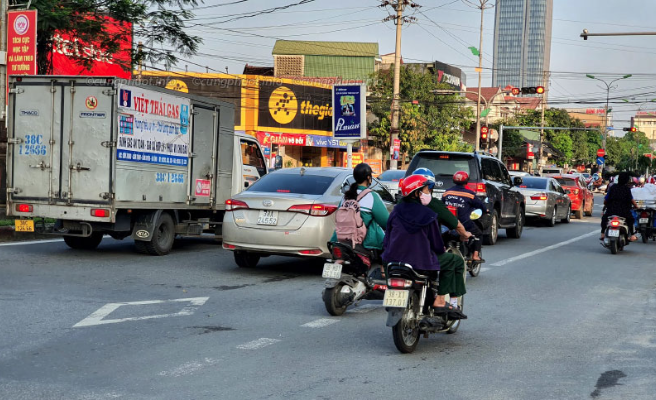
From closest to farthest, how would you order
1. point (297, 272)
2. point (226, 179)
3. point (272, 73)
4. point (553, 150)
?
1. point (297, 272)
2. point (226, 179)
3. point (272, 73)
4. point (553, 150)

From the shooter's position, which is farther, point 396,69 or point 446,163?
point 396,69

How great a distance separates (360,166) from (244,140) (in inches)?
303

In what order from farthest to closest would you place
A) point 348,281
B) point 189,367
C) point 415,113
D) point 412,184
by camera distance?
point 415,113
point 348,281
point 412,184
point 189,367

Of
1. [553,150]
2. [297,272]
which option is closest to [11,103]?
[297,272]

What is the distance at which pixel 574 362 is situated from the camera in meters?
6.70

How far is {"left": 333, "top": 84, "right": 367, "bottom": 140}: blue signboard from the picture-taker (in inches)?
949

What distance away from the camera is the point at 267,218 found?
1129 centimetres

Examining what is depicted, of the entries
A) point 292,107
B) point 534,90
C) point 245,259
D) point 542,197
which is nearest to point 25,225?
point 245,259

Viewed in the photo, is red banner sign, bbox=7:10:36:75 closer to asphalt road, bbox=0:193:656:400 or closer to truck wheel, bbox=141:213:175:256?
truck wheel, bbox=141:213:175:256

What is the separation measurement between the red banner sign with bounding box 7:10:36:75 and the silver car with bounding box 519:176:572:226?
14.4m

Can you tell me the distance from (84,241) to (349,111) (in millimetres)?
11817

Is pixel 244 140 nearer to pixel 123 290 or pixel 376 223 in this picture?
pixel 123 290

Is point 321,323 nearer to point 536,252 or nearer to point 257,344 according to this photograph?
point 257,344

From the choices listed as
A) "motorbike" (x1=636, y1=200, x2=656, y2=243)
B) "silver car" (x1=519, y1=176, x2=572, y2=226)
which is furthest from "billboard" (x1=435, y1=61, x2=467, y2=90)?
"motorbike" (x1=636, y1=200, x2=656, y2=243)
